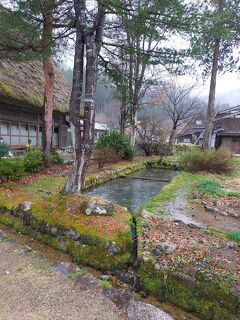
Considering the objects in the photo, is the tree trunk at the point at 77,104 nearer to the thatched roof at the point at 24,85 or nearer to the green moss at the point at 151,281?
the green moss at the point at 151,281

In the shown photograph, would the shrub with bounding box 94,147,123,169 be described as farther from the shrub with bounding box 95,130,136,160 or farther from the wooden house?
the wooden house

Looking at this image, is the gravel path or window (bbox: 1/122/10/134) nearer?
the gravel path

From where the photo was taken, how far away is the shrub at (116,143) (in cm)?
1266

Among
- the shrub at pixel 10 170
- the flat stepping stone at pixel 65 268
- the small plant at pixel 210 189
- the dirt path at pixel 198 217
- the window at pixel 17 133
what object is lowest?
the flat stepping stone at pixel 65 268

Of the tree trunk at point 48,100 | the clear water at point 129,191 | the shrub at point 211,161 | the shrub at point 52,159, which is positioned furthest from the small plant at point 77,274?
the shrub at point 211,161

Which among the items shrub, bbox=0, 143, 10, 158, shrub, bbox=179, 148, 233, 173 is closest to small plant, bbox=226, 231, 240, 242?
shrub, bbox=179, 148, 233, 173

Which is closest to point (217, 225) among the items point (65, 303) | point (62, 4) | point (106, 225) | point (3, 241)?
point (106, 225)

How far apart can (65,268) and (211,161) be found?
8409 mm

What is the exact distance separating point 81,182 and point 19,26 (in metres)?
3.85

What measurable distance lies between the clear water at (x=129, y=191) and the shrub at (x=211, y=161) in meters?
2.01

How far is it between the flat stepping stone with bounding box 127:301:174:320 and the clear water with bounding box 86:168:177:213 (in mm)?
3051

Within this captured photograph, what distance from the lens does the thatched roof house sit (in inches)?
407

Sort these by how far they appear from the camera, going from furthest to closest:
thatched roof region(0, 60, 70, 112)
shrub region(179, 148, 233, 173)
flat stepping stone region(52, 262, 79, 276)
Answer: shrub region(179, 148, 233, 173) < thatched roof region(0, 60, 70, 112) < flat stepping stone region(52, 262, 79, 276)

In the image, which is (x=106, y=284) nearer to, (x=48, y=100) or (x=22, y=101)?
(x=48, y=100)
